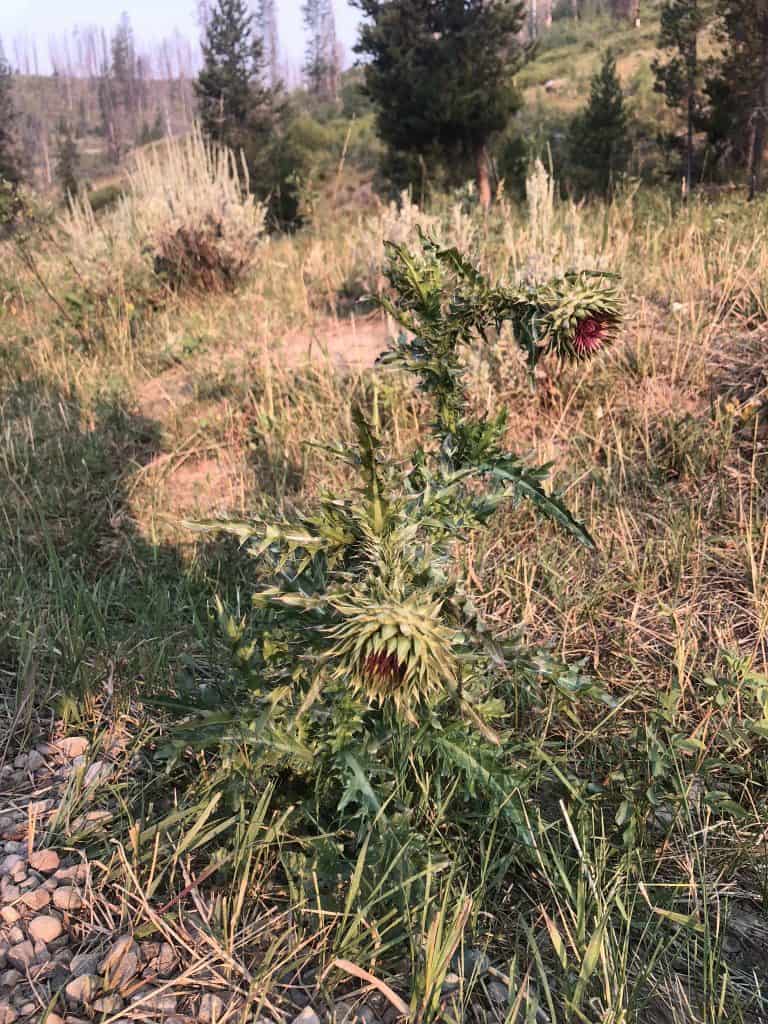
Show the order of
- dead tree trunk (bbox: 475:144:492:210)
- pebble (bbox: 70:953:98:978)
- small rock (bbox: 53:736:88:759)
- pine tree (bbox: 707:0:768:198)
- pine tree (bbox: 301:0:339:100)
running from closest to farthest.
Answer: pebble (bbox: 70:953:98:978)
small rock (bbox: 53:736:88:759)
pine tree (bbox: 707:0:768:198)
dead tree trunk (bbox: 475:144:492:210)
pine tree (bbox: 301:0:339:100)

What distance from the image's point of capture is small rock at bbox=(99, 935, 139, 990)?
139cm

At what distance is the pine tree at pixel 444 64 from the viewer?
58.1 feet

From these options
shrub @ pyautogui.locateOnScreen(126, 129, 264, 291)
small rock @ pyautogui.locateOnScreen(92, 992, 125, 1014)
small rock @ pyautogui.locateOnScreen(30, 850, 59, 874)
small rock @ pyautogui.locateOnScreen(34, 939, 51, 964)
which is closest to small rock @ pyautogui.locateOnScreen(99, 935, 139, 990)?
small rock @ pyautogui.locateOnScreen(92, 992, 125, 1014)

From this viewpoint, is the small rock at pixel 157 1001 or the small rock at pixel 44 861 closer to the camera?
the small rock at pixel 157 1001

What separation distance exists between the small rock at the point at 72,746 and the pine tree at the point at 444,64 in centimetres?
1763

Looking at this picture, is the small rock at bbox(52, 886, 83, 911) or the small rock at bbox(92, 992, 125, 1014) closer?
the small rock at bbox(92, 992, 125, 1014)

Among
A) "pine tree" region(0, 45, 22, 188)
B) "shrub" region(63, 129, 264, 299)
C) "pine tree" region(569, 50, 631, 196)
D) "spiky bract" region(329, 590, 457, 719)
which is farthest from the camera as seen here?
"pine tree" region(0, 45, 22, 188)

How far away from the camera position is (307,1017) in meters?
1.33

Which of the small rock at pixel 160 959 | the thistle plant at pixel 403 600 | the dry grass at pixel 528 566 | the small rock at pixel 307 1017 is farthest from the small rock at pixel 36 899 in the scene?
the small rock at pixel 307 1017

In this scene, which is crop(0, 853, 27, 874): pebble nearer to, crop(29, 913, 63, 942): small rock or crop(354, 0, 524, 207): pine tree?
crop(29, 913, 63, 942): small rock

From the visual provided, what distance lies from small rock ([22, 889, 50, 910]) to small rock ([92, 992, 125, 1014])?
284mm

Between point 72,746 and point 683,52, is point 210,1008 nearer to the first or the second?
point 72,746

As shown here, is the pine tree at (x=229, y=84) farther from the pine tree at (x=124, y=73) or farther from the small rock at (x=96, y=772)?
the pine tree at (x=124, y=73)

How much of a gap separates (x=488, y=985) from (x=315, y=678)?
0.68 meters
